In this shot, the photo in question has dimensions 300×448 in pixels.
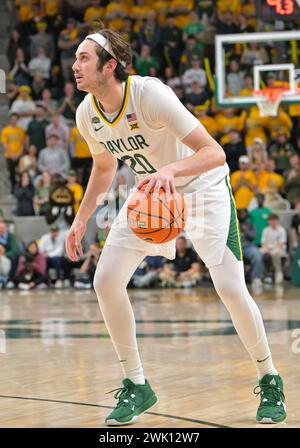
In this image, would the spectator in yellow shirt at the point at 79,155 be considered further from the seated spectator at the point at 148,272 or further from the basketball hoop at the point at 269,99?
the basketball hoop at the point at 269,99

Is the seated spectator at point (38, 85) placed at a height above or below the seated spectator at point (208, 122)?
above

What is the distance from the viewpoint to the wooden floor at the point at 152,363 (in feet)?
18.5

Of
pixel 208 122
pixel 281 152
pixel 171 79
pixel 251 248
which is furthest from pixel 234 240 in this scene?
pixel 171 79

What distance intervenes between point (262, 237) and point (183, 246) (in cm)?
137

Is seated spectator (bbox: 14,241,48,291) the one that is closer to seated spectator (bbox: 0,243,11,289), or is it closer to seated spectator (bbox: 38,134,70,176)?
seated spectator (bbox: 0,243,11,289)

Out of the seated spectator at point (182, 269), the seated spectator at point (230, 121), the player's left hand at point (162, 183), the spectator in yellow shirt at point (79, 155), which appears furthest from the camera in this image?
the spectator in yellow shirt at point (79, 155)

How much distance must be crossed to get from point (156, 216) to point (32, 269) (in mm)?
11638

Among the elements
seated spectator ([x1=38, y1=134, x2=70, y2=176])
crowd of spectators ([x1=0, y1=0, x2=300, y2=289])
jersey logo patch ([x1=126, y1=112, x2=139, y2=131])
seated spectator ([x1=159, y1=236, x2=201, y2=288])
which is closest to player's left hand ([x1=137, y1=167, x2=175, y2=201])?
jersey logo patch ([x1=126, y1=112, x2=139, y2=131])

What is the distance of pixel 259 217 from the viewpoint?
53.0ft

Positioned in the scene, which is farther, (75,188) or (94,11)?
(94,11)

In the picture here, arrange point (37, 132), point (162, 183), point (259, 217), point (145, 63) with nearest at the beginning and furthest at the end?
point (162, 183), point (259, 217), point (37, 132), point (145, 63)

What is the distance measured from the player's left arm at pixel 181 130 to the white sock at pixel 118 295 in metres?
0.57

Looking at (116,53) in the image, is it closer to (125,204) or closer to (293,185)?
(125,204)

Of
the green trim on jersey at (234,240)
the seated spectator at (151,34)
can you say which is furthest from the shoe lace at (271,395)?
the seated spectator at (151,34)
